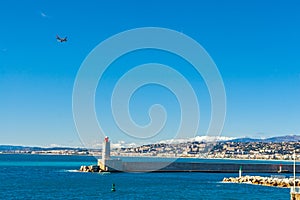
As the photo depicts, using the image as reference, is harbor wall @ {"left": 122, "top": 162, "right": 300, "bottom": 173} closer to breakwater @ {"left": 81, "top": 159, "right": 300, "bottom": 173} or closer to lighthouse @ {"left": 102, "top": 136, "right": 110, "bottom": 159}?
breakwater @ {"left": 81, "top": 159, "right": 300, "bottom": 173}

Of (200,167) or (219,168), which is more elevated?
(200,167)

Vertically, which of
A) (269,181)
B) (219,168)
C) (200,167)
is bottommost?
(269,181)

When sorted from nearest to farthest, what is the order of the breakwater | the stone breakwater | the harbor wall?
the stone breakwater < the breakwater < the harbor wall

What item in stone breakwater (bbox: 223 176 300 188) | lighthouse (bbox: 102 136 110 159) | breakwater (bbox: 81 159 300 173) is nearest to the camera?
stone breakwater (bbox: 223 176 300 188)

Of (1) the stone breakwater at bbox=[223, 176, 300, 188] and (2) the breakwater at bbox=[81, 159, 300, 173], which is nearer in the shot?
(1) the stone breakwater at bbox=[223, 176, 300, 188]

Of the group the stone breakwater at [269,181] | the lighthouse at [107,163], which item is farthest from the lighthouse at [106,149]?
the stone breakwater at [269,181]

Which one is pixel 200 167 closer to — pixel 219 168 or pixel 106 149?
pixel 219 168

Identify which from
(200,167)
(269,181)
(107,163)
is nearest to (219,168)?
(200,167)

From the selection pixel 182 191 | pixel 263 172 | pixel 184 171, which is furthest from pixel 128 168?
pixel 182 191

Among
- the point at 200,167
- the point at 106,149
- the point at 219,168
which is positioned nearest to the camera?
the point at 106,149

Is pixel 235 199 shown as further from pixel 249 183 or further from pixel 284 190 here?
pixel 249 183

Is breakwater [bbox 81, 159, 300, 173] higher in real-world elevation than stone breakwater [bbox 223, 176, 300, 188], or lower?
higher

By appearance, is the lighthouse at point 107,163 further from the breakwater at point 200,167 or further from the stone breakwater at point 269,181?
the stone breakwater at point 269,181

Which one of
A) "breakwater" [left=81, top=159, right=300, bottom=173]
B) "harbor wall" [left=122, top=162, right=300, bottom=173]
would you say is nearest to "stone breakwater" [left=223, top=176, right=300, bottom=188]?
"breakwater" [left=81, top=159, right=300, bottom=173]
